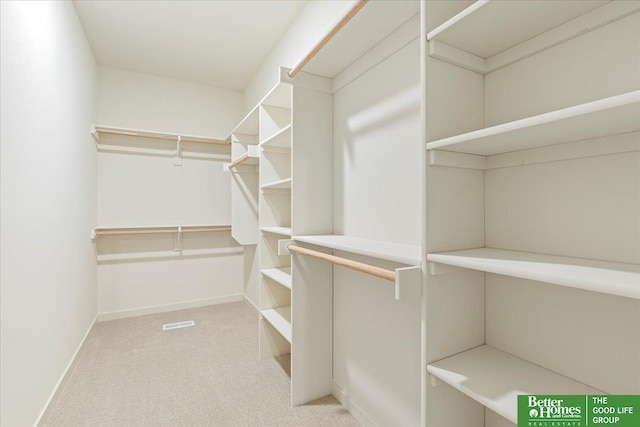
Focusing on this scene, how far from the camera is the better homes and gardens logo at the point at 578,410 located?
30.0 inches

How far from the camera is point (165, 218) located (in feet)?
12.0

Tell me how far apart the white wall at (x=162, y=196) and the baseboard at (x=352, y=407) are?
2.40 metres

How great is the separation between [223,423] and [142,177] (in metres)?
2.87

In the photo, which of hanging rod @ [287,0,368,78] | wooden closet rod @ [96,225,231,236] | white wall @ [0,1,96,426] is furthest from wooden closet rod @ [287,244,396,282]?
wooden closet rod @ [96,225,231,236]

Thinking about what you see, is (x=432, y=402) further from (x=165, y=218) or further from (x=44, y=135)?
(x=165, y=218)

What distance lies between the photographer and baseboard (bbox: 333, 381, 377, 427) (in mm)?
1676

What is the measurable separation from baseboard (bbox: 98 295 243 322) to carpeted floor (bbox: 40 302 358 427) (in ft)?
1.04

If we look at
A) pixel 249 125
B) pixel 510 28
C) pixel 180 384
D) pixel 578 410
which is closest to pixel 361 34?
pixel 510 28

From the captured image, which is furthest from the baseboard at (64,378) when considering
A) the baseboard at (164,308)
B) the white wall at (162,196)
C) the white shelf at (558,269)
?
the white shelf at (558,269)

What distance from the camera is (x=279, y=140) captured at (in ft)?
7.39

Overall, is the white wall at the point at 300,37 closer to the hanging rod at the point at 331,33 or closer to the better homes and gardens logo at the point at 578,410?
the hanging rod at the point at 331,33

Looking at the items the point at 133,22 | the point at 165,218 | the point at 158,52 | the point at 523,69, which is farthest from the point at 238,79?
the point at 523,69

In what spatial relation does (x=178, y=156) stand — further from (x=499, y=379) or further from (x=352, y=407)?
(x=499, y=379)

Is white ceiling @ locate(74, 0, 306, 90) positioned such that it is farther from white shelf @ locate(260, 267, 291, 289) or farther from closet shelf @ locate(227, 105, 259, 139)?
white shelf @ locate(260, 267, 291, 289)
